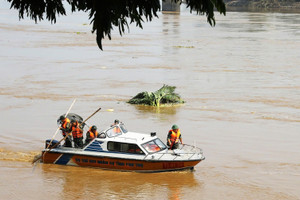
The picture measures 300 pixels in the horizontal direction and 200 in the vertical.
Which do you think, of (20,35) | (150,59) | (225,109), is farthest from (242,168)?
(20,35)

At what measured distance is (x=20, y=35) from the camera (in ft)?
218

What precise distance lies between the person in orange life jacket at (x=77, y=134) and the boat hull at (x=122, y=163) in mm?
330

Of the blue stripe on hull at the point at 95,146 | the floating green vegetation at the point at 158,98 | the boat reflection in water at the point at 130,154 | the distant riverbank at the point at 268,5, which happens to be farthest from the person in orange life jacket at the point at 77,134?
the distant riverbank at the point at 268,5

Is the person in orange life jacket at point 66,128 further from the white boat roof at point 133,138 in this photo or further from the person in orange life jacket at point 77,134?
the white boat roof at point 133,138

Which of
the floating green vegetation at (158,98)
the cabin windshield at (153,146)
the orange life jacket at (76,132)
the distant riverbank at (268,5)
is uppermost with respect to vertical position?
the distant riverbank at (268,5)

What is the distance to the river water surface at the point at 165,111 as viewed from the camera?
52.8 feet

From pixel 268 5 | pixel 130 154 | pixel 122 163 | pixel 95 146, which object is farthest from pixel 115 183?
pixel 268 5

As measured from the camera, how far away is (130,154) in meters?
16.0

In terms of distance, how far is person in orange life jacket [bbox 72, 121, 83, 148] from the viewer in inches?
649

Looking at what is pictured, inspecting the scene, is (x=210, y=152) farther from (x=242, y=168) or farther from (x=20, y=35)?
(x=20, y=35)

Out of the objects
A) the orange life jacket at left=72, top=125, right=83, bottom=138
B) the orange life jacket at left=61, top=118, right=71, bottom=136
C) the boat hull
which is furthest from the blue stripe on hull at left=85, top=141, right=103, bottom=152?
the orange life jacket at left=61, top=118, right=71, bottom=136

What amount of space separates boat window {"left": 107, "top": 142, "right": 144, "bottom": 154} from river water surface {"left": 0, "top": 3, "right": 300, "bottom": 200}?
0.79 metres

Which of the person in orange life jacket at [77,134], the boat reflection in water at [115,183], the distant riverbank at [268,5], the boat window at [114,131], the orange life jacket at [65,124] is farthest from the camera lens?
the distant riverbank at [268,5]

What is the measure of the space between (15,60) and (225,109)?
21367 millimetres
